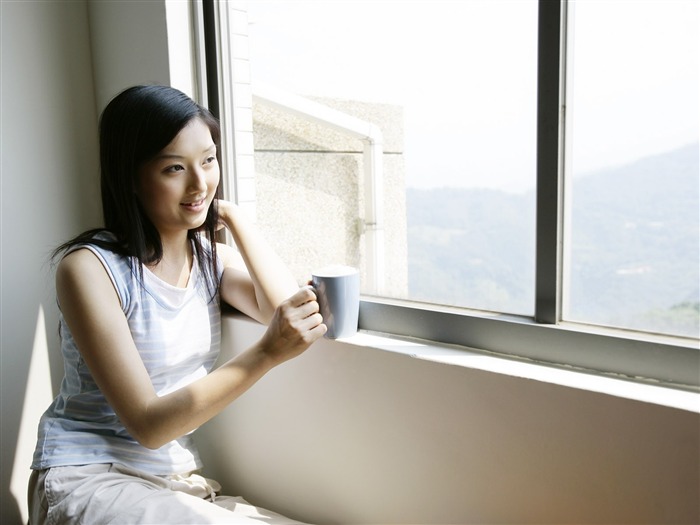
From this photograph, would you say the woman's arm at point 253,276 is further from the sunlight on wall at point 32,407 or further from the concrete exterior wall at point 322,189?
the sunlight on wall at point 32,407

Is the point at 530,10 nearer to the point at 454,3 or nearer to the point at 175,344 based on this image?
the point at 454,3

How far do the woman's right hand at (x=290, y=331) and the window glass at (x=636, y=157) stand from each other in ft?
1.54

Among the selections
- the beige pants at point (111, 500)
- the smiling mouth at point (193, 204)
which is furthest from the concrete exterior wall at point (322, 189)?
the beige pants at point (111, 500)

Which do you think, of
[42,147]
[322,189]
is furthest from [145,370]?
[322,189]

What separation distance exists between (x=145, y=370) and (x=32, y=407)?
33.4 inches

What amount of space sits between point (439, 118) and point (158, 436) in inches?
46.1

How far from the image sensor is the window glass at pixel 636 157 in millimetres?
1119

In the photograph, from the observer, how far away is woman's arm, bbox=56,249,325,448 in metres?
1.10

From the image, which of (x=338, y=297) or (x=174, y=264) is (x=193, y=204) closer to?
(x=174, y=264)

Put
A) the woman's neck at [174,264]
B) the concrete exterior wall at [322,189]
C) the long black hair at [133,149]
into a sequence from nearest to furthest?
the long black hair at [133,149]
the woman's neck at [174,264]
the concrete exterior wall at [322,189]

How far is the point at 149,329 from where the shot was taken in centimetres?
128

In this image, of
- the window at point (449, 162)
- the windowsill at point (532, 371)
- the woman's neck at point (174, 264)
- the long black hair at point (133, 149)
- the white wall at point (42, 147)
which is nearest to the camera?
the windowsill at point (532, 371)

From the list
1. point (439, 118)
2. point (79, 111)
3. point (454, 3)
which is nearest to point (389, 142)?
point (439, 118)

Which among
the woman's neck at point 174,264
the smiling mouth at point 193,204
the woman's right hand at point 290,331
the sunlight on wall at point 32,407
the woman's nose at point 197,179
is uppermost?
the woman's nose at point 197,179
